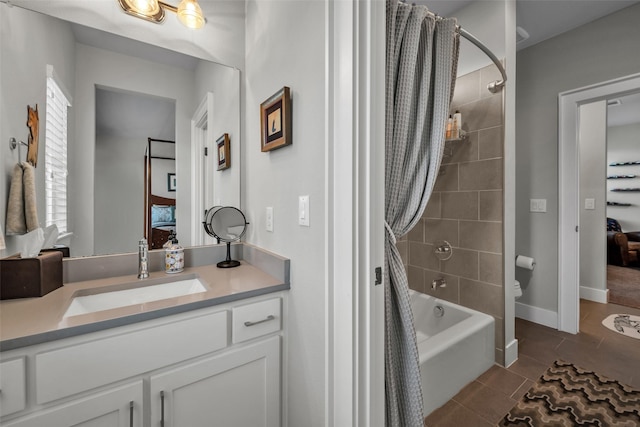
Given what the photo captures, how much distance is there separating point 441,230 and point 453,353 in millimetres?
964

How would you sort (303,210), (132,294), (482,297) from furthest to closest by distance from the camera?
(482,297), (132,294), (303,210)

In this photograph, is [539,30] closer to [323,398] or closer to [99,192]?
[323,398]

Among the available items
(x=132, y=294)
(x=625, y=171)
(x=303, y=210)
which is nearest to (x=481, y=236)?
(x=303, y=210)

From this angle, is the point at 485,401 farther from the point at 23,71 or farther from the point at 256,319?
the point at 23,71

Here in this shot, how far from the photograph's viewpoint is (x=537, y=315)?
99.0 inches

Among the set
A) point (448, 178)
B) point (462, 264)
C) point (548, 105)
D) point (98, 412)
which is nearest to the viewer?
point (98, 412)

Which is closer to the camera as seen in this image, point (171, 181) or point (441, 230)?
point (171, 181)

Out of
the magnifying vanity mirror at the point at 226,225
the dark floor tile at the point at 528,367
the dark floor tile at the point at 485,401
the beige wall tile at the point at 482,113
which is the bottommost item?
the dark floor tile at the point at 485,401

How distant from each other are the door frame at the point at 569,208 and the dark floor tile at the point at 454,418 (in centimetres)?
158

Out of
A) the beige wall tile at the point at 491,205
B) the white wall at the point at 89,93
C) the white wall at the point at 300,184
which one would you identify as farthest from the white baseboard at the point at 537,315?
the white wall at the point at 89,93

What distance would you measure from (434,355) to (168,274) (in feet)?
4.58

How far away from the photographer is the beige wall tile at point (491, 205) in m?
1.84

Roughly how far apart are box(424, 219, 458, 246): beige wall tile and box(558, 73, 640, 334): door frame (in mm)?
1059

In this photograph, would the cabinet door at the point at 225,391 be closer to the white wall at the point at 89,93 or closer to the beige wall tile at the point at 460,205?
the white wall at the point at 89,93
